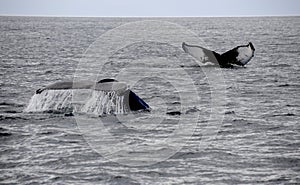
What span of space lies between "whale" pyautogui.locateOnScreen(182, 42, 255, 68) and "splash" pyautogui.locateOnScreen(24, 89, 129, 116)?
35.2 ft

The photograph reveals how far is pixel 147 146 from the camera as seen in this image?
11758 millimetres

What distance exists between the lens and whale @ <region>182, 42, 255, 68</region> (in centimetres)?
2711

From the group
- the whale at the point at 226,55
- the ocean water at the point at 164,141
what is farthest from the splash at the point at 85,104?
the whale at the point at 226,55

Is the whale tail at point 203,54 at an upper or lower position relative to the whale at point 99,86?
lower

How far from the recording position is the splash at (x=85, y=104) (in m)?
12.1

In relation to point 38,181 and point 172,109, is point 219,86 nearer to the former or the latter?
point 172,109

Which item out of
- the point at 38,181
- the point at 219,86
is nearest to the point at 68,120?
the point at 38,181

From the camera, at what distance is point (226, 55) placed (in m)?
29.4

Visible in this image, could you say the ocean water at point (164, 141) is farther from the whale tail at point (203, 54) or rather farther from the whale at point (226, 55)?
the whale at point (226, 55)

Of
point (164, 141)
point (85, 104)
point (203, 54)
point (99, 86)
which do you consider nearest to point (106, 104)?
point (99, 86)

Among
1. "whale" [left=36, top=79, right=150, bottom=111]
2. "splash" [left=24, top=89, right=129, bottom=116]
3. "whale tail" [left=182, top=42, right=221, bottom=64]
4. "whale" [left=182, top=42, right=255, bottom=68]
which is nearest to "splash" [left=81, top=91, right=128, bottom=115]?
"splash" [left=24, top=89, right=129, bottom=116]

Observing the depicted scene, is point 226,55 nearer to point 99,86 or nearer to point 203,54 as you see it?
point 203,54

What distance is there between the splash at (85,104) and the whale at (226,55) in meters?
10.7

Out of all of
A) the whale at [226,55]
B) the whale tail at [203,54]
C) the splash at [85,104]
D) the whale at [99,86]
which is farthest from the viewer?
the whale at [226,55]
